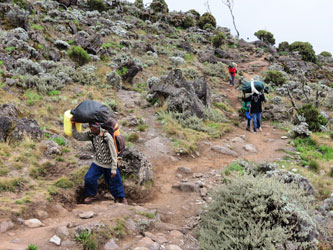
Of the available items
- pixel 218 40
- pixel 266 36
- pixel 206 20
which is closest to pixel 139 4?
pixel 206 20

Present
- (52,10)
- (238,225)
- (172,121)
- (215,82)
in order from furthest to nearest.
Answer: (52,10) < (215,82) < (172,121) < (238,225)

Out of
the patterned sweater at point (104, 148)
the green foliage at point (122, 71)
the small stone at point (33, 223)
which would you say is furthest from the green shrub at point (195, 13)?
the small stone at point (33, 223)

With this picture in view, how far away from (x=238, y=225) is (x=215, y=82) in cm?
1555

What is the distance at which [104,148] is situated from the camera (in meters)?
4.74

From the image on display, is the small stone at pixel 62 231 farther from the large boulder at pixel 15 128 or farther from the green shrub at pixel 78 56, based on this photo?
the green shrub at pixel 78 56

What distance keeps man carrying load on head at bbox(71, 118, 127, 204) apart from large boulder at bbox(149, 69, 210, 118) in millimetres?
5529

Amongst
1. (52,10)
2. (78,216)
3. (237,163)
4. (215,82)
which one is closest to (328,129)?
(237,163)

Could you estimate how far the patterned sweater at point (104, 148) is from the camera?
15.2 feet

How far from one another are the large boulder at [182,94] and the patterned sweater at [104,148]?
18.3 ft

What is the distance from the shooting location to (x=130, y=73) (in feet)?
43.9

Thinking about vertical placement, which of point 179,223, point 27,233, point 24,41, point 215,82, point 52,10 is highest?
point 52,10

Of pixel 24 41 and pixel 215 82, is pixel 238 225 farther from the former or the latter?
pixel 215 82

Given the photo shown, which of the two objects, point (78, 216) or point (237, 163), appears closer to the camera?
point (78, 216)

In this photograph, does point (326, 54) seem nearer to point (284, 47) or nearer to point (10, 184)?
point (284, 47)
